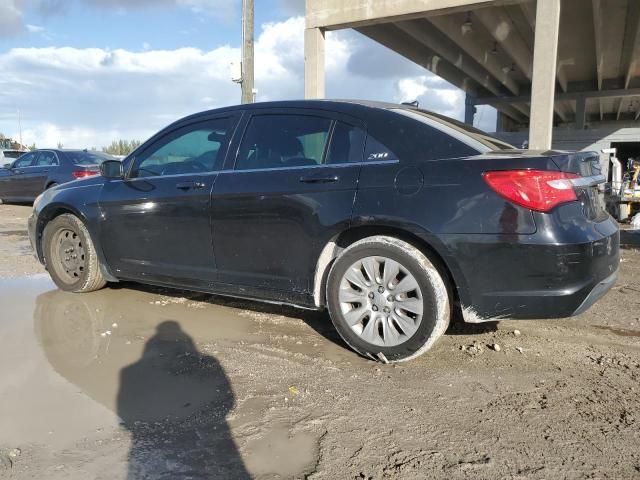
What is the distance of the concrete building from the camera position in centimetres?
947

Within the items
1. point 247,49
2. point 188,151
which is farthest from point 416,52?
point 188,151

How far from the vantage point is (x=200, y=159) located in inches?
→ 166

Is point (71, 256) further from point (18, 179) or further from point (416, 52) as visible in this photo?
point (416, 52)

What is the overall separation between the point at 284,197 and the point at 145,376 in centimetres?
145

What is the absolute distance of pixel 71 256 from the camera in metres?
4.98

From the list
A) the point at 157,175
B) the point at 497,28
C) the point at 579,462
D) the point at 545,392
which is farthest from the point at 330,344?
the point at 497,28

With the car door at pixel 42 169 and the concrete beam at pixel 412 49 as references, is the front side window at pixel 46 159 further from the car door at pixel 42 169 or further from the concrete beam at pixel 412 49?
the concrete beam at pixel 412 49

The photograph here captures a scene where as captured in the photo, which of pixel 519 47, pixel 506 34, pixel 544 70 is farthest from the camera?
pixel 519 47

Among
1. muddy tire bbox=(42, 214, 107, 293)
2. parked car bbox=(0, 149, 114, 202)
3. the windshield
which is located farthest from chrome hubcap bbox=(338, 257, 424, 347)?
parked car bbox=(0, 149, 114, 202)

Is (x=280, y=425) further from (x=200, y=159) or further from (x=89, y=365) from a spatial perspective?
(x=200, y=159)

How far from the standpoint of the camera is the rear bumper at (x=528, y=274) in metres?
2.88

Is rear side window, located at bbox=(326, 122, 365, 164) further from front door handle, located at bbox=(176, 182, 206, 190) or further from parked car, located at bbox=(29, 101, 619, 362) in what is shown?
front door handle, located at bbox=(176, 182, 206, 190)

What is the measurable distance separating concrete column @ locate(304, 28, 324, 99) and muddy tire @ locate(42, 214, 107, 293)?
24.1 ft

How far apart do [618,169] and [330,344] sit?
40.4 ft
